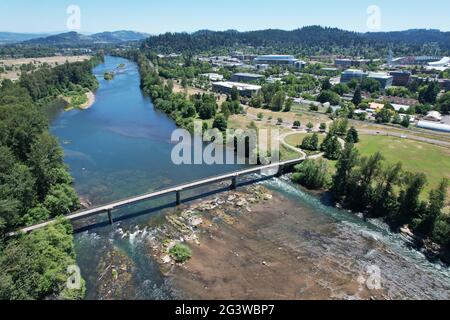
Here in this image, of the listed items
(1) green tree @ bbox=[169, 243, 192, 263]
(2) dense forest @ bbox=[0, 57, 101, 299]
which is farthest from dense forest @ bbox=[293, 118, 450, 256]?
(2) dense forest @ bbox=[0, 57, 101, 299]

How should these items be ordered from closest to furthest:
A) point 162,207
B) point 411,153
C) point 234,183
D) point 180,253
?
point 180,253, point 162,207, point 234,183, point 411,153

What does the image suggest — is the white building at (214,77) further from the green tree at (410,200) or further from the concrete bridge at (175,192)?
the green tree at (410,200)

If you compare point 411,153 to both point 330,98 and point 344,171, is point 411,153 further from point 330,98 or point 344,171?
point 330,98

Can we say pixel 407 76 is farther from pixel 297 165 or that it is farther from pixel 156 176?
pixel 156 176

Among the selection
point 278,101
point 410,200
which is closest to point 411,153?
point 410,200
